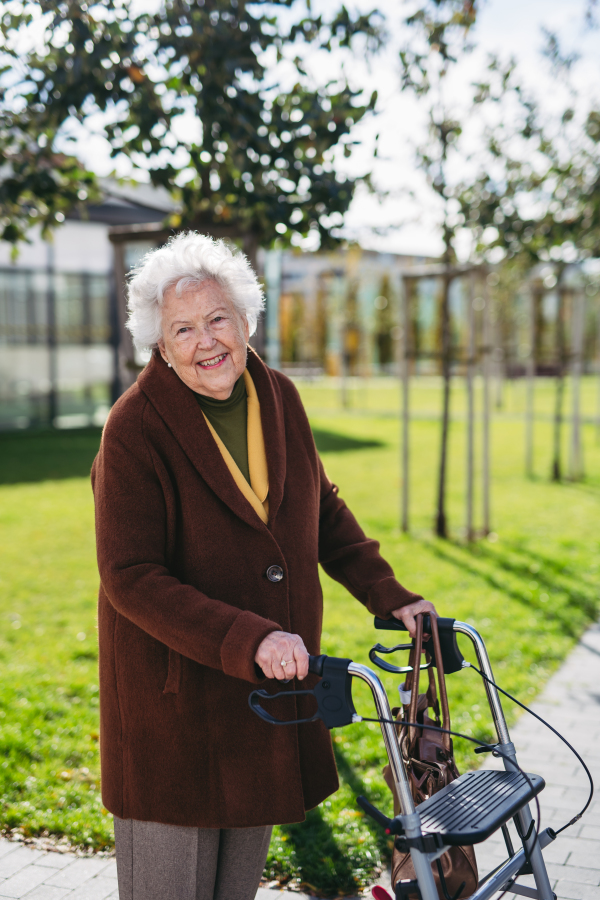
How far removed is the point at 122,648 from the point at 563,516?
346 inches

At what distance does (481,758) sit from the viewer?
166 inches

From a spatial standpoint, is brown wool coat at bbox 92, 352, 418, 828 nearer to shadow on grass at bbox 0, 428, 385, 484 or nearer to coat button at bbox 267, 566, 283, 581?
coat button at bbox 267, 566, 283, 581

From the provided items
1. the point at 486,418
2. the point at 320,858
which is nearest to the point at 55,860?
the point at 320,858

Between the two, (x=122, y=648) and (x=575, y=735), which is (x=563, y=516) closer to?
(x=575, y=735)

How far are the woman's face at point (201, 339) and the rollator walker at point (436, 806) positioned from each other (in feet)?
2.60

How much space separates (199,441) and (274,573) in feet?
1.30

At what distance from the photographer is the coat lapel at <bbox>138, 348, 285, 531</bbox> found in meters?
2.21

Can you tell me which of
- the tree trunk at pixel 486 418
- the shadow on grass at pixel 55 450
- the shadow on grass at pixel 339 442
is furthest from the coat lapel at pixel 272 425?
the shadow on grass at pixel 339 442

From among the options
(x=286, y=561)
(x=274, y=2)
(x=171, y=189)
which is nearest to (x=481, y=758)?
(x=286, y=561)

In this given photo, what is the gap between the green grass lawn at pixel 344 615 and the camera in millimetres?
3674

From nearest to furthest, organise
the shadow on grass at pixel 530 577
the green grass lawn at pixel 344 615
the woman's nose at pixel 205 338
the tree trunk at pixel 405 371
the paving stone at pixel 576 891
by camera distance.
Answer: the woman's nose at pixel 205 338 < the paving stone at pixel 576 891 < the green grass lawn at pixel 344 615 < the shadow on grass at pixel 530 577 < the tree trunk at pixel 405 371

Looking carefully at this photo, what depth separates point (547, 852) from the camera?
3.40 meters

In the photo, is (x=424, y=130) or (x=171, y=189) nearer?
(x=171, y=189)

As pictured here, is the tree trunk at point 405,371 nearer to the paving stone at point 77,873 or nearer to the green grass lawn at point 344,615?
the green grass lawn at point 344,615
